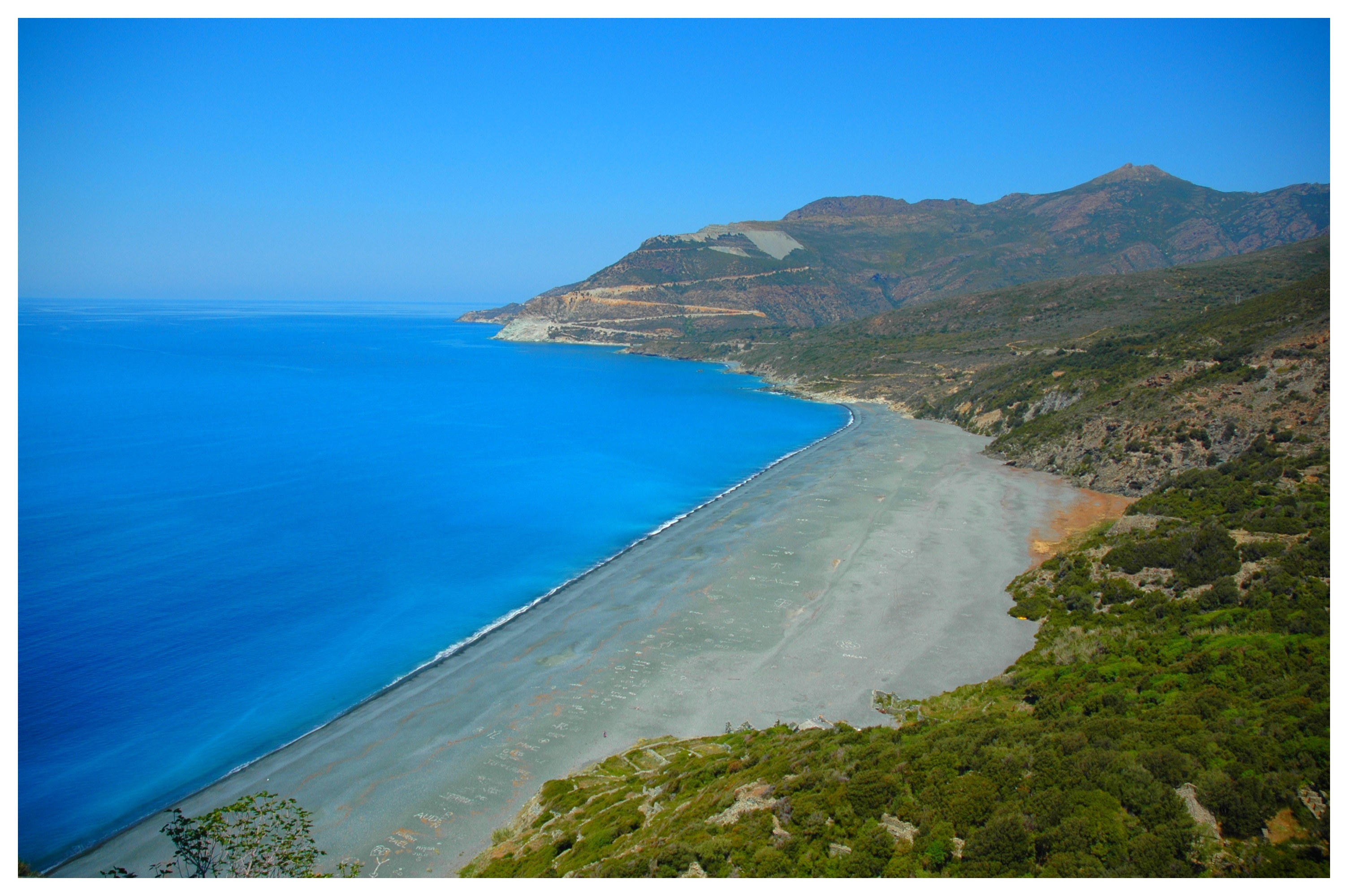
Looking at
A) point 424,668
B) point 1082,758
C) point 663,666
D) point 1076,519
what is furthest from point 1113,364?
point 1082,758

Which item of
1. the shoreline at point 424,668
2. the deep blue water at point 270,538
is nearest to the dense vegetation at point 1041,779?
the shoreline at point 424,668

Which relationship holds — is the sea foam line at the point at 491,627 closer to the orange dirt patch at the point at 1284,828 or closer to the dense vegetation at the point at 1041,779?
the dense vegetation at the point at 1041,779

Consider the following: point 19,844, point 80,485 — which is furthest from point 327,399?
point 19,844

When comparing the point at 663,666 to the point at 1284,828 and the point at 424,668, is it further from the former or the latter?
the point at 1284,828

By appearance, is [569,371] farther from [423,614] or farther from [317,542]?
[423,614]

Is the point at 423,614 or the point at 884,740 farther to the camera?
the point at 423,614
